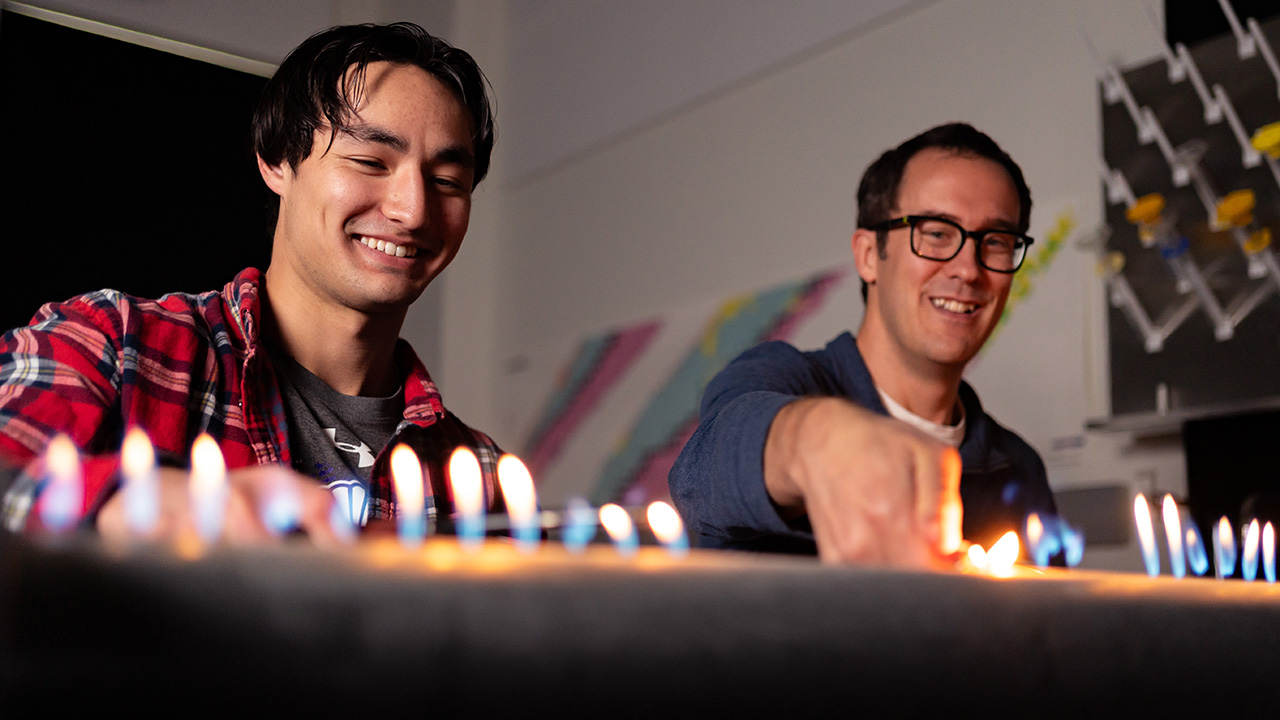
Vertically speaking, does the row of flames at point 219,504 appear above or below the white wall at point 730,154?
below

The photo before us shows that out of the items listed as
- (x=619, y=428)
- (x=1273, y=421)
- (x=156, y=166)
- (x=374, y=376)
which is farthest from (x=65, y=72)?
(x=1273, y=421)

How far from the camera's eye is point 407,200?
1.20m

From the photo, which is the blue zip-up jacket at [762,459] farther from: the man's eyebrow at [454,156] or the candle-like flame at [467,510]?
the man's eyebrow at [454,156]

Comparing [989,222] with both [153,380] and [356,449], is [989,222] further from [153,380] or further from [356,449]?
[153,380]

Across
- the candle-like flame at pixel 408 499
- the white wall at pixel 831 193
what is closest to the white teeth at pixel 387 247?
the candle-like flame at pixel 408 499

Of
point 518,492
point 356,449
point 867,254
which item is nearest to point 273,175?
point 356,449

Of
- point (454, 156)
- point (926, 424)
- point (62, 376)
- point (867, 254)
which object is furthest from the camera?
point (867, 254)

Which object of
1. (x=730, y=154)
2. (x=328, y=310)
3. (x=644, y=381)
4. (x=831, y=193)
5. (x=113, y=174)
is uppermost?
(x=730, y=154)

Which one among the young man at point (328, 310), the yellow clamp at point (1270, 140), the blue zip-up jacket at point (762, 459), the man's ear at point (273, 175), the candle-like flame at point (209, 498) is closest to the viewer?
the candle-like flame at point (209, 498)

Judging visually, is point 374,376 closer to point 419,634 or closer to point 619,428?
point 419,634

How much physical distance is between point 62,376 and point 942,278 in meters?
1.00

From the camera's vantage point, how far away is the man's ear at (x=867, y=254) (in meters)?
1.47

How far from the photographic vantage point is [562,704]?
24 centimetres

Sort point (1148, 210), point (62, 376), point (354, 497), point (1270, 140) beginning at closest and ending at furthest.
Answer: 1. point (62, 376)
2. point (354, 497)
3. point (1270, 140)
4. point (1148, 210)
